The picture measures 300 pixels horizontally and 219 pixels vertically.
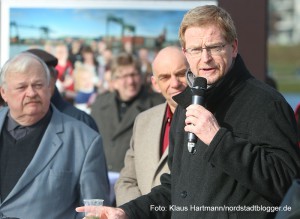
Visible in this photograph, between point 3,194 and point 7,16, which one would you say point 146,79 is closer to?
point 7,16

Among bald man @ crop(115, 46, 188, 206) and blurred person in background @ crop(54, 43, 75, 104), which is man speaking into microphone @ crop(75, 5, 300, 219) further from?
blurred person in background @ crop(54, 43, 75, 104)

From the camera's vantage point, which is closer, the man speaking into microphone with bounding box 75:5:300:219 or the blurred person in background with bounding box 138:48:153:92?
the man speaking into microphone with bounding box 75:5:300:219

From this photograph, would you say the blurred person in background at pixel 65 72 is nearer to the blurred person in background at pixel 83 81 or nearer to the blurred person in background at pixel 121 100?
the blurred person in background at pixel 83 81

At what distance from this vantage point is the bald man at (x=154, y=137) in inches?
220

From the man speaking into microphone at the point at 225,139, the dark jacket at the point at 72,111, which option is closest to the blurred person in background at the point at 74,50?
the dark jacket at the point at 72,111

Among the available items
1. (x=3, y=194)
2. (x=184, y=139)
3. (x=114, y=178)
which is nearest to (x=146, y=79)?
(x=114, y=178)

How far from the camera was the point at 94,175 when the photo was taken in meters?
5.43

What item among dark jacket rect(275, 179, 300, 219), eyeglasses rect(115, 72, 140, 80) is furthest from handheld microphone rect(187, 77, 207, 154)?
eyeglasses rect(115, 72, 140, 80)

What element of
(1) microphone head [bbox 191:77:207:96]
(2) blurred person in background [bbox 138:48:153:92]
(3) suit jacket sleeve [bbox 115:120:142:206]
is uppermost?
(1) microphone head [bbox 191:77:207:96]

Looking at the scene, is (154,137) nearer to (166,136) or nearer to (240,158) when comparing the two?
(166,136)

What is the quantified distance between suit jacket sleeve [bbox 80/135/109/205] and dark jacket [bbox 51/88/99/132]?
87 centimetres

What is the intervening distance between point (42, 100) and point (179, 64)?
3.17ft

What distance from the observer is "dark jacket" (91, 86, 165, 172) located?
8016mm

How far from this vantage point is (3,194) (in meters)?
5.34
